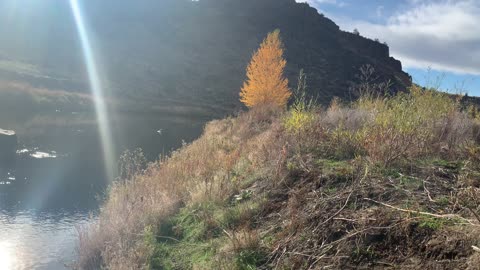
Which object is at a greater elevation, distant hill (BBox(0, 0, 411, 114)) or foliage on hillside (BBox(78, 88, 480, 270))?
distant hill (BBox(0, 0, 411, 114))

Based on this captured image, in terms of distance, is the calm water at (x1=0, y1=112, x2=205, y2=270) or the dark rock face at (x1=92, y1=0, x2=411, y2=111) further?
the dark rock face at (x1=92, y1=0, x2=411, y2=111)

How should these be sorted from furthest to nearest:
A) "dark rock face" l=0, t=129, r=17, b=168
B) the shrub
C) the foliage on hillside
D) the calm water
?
"dark rock face" l=0, t=129, r=17, b=168 → the calm water → the shrub → the foliage on hillside

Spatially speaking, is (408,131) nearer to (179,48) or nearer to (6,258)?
(6,258)

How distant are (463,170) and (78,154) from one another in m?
22.6

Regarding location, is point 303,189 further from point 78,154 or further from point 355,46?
point 355,46

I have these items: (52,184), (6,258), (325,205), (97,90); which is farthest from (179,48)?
(325,205)

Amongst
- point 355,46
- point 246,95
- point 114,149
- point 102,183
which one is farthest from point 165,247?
point 355,46

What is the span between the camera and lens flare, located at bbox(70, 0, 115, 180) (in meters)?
24.9

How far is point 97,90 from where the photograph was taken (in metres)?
65.9

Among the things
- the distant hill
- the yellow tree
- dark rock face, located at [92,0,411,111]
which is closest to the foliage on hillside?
the yellow tree

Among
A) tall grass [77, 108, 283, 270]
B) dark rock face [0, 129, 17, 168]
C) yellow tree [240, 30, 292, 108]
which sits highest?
yellow tree [240, 30, 292, 108]

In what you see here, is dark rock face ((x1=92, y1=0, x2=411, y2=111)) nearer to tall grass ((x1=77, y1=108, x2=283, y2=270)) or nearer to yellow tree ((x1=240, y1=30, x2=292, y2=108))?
yellow tree ((x1=240, y1=30, x2=292, y2=108))

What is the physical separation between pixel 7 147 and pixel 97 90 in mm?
43637

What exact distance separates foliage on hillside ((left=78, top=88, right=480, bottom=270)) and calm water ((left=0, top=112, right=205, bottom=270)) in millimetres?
2070
